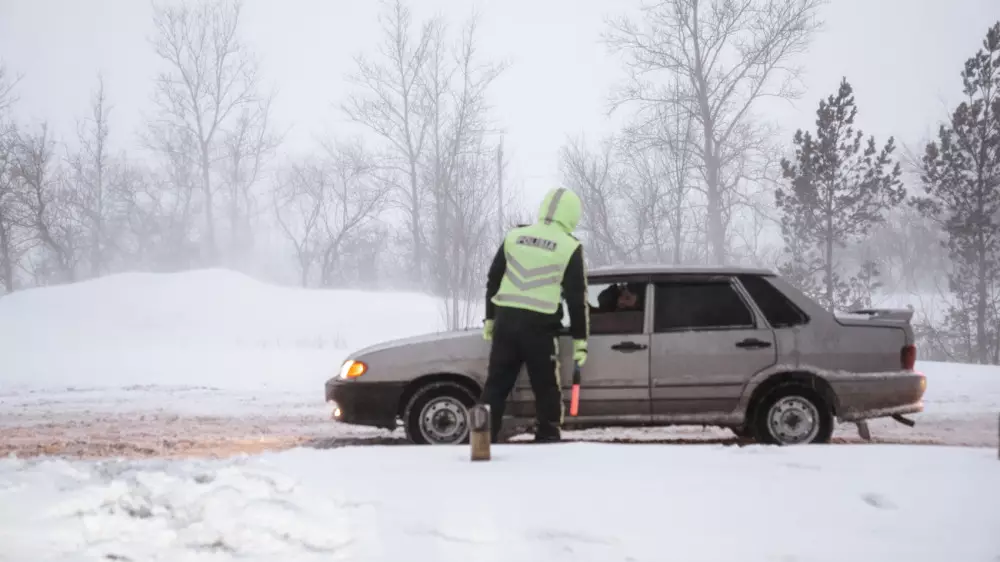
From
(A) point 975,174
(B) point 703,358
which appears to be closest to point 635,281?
(B) point 703,358

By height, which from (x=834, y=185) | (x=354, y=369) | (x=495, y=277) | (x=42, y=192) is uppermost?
(x=42, y=192)

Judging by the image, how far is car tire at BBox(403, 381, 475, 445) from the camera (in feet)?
23.1

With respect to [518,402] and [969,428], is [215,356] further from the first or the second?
[969,428]

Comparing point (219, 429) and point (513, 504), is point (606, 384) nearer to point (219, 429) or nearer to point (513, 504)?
point (513, 504)

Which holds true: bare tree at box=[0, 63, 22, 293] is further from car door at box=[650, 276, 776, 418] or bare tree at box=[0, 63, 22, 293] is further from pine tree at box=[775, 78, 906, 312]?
car door at box=[650, 276, 776, 418]

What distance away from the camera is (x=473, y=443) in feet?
16.8

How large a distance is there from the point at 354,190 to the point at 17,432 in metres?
42.4

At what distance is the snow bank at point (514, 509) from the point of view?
12.0 feet

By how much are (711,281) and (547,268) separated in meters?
1.78

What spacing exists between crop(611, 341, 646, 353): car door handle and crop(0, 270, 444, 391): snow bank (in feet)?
26.9

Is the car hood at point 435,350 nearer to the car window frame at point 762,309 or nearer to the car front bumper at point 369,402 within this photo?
the car front bumper at point 369,402

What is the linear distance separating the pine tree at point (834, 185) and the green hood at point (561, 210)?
21181mm

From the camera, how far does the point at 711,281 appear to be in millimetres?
7223

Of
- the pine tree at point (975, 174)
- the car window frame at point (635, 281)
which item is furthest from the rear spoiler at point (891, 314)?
the pine tree at point (975, 174)
